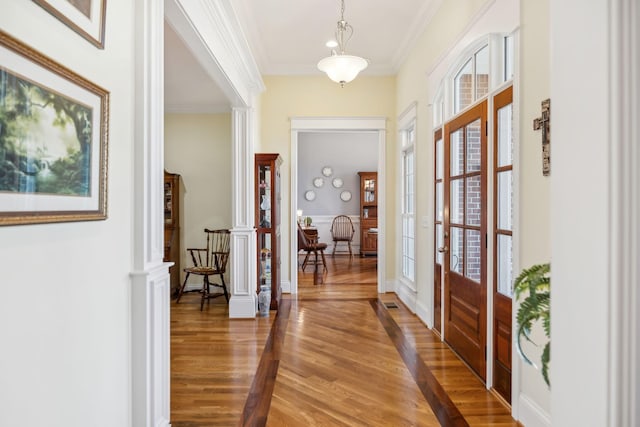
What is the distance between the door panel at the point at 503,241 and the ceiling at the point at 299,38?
1.77m

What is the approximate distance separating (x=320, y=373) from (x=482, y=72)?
260cm

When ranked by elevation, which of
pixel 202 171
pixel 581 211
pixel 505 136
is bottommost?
pixel 581 211

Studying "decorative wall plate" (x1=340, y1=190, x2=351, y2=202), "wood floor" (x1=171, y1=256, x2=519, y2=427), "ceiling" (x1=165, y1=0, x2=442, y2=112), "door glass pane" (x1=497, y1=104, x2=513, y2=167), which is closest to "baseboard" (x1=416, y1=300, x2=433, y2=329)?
"wood floor" (x1=171, y1=256, x2=519, y2=427)

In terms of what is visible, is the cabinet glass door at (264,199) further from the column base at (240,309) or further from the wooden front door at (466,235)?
the wooden front door at (466,235)

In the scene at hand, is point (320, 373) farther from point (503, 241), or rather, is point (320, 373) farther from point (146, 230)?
point (146, 230)

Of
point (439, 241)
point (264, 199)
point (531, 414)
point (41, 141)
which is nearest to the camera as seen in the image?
point (41, 141)

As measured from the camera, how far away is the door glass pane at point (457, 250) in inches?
126

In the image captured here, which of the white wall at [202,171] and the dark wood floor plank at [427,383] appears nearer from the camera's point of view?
the dark wood floor plank at [427,383]

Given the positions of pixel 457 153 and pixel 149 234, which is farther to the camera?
pixel 457 153

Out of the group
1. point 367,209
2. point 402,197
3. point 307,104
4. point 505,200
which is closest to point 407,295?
point 402,197

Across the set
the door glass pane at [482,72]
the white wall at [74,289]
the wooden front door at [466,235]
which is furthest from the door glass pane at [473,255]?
the white wall at [74,289]

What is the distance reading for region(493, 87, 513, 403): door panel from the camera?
243 centimetres

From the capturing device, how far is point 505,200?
99.1 inches

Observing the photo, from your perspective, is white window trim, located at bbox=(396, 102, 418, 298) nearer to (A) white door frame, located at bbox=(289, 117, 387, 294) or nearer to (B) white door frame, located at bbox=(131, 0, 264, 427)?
(A) white door frame, located at bbox=(289, 117, 387, 294)
